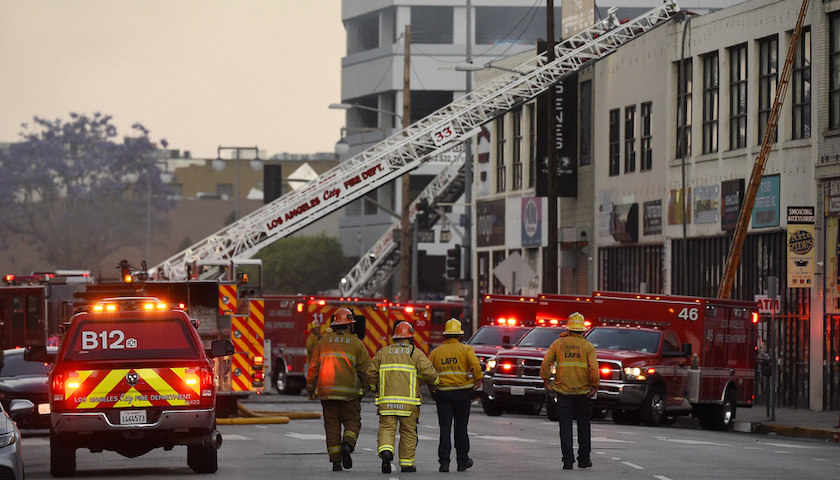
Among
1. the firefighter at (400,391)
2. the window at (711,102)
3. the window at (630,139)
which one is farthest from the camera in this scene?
the window at (630,139)

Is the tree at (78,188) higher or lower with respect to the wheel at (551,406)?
higher

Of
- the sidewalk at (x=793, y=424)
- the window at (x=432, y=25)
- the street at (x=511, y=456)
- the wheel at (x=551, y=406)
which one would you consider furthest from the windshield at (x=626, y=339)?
the window at (x=432, y=25)

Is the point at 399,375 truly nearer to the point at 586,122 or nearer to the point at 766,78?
the point at 766,78

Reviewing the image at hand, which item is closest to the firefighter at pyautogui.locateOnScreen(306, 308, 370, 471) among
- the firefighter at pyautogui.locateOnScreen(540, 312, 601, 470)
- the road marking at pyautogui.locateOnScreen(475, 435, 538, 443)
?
the firefighter at pyautogui.locateOnScreen(540, 312, 601, 470)

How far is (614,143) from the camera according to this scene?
A: 48125 mm

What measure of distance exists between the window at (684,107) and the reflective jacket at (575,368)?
79.9 feet

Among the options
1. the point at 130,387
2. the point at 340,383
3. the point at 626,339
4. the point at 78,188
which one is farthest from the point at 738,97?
Answer: the point at 78,188

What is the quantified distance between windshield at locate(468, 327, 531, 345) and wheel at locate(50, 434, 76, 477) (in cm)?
1707

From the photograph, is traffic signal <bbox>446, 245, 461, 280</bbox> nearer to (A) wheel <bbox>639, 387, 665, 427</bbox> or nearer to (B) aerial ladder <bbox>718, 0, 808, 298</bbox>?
(B) aerial ladder <bbox>718, 0, 808, 298</bbox>

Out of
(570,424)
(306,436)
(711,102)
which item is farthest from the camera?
(711,102)

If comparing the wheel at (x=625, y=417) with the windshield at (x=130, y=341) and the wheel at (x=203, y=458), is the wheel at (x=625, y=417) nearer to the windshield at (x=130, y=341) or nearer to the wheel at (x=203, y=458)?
the wheel at (x=203, y=458)

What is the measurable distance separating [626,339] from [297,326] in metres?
13.5

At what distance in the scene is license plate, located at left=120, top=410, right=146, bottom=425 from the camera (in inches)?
677

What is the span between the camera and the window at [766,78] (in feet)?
128
